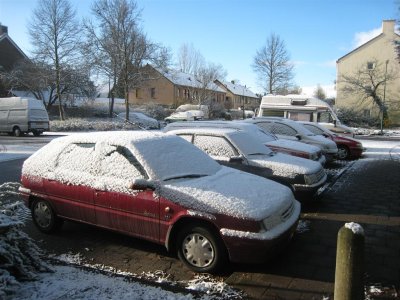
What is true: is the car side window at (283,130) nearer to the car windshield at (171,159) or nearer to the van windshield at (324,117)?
the car windshield at (171,159)

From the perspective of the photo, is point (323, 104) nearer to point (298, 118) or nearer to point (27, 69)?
point (298, 118)

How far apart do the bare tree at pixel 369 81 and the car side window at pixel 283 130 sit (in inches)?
1340

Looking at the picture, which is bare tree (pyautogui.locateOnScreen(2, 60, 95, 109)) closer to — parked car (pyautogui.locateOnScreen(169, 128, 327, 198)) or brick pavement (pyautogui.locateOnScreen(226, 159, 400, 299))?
parked car (pyautogui.locateOnScreen(169, 128, 327, 198))

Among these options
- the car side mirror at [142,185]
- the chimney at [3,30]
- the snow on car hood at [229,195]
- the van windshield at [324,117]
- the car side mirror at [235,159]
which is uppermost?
the chimney at [3,30]

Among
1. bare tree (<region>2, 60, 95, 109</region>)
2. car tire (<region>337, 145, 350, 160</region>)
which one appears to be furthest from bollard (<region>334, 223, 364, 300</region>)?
bare tree (<region>2, 60, 95, 109</region>)

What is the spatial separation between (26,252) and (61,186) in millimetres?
1349

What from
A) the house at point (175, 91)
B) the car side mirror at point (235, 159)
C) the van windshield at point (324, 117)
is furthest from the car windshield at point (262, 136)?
the house at point (175, 91)

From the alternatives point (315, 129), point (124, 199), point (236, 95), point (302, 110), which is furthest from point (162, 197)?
point (236, 95)

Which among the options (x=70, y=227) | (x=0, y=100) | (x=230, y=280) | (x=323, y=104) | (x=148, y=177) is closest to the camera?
(x=230, y=280)

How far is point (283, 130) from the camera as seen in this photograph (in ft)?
39.1

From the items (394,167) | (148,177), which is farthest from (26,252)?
(394,167)

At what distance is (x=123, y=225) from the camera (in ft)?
16.0

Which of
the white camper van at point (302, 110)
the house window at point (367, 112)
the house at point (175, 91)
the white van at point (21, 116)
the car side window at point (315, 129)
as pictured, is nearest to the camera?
the car side window at point (315, 129)

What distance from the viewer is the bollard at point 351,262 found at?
2863 millimetres
